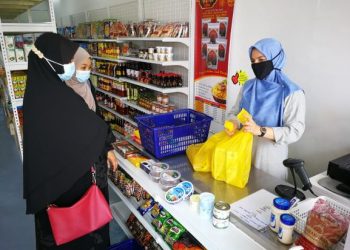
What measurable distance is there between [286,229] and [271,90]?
3.06 feet

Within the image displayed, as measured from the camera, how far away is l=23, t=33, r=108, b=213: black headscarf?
5.14 ft

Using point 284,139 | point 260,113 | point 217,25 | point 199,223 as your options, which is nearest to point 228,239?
point 199,223

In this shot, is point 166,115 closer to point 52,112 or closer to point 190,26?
point 52,112

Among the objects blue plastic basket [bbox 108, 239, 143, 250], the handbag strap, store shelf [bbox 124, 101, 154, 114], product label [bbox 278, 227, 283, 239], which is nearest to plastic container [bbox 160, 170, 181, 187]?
the handbag strap

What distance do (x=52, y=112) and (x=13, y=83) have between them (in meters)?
1.89

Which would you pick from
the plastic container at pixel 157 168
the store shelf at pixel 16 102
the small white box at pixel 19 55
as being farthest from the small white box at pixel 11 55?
the plastic container at pixel 157 168

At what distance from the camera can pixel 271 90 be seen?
5.65 feet

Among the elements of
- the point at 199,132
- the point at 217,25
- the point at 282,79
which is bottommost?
the point at 199,132

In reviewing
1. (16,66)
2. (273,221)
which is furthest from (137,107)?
(273,221)

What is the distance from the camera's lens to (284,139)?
159cm

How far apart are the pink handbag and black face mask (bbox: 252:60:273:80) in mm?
1288

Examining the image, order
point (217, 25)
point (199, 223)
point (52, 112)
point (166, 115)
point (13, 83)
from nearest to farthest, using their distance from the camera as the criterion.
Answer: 1. point (199, 223)
2. point (52, 112)
3. point (166, 115)
4. point (217, 25)
5. point (13, 83)

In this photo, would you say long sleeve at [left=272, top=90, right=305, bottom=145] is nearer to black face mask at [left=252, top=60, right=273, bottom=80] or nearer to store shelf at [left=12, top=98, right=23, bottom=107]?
black face mask at [left=252, top=60, right=273, bottom=80]

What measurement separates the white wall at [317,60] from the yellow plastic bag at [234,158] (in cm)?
99
